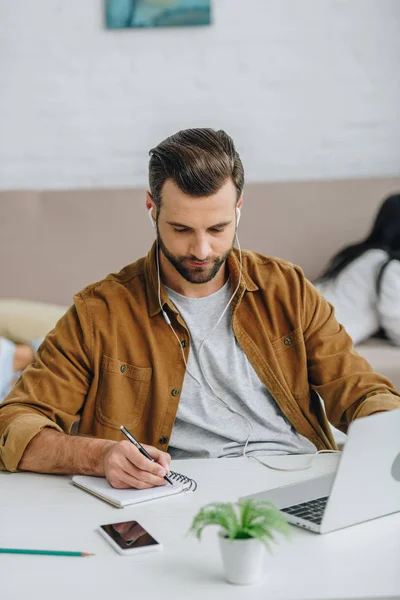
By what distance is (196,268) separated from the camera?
5.19ft

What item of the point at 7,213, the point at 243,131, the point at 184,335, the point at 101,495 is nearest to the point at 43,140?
the point at 7,213

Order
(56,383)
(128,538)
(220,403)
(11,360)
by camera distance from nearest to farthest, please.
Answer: (128,538)
(56,383)
(220,403)
(11,360)

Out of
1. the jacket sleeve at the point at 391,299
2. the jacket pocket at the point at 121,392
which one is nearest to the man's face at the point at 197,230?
the jacket pocket at the point at 121,392

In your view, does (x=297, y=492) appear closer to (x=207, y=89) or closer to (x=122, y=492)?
(x=122, y=492)

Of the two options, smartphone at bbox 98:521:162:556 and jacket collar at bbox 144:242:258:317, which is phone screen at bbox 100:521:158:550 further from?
jacket collar at bbox 144:242:258:317

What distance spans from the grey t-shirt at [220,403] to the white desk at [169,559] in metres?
0.32

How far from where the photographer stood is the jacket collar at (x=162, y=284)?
1631 mm

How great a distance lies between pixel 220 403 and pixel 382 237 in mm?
1506

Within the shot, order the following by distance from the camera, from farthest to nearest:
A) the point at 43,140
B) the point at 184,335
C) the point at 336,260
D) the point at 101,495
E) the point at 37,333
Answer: the point at 43,140, the point at 336,260, the point at 37,333, the point at 184,335, the point at 101,495

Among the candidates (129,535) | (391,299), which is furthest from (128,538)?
(391,299)

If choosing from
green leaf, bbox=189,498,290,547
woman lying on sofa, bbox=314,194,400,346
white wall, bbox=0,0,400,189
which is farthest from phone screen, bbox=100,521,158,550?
white wall, bbox=0,0,400,189

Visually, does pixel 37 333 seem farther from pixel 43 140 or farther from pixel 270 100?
pixel 270 100

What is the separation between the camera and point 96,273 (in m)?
3.11

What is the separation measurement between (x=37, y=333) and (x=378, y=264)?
116 centimetres
